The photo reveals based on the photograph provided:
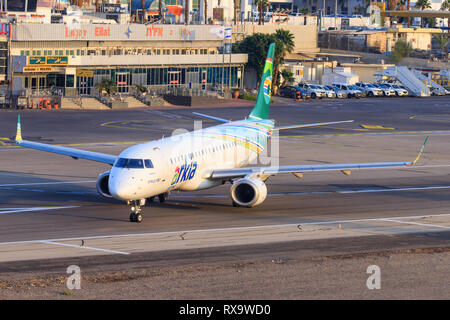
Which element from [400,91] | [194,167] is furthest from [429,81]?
[194,167]

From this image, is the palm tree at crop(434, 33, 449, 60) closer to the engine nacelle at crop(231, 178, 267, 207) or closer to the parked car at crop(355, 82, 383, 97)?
the parked car at crop(355, 82, 383, 97)

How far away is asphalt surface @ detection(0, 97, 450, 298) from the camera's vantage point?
112ft

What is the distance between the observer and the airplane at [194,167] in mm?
38531

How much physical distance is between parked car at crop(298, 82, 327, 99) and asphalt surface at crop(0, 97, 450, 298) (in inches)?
1829

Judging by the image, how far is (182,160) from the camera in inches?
1633

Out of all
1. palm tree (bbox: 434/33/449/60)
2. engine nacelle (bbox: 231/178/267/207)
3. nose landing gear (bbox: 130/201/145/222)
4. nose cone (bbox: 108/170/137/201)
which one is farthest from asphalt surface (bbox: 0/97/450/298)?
palm tree (bbox: 434/33/449/60)

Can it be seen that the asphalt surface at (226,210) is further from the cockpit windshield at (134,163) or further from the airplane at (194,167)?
the cockpit windshield at (134,163)

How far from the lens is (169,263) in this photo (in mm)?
31828

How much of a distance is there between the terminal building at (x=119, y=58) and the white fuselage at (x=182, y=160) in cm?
6167

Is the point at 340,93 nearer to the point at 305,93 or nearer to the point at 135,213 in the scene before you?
the point at 305,93

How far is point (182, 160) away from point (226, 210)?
4.67 m

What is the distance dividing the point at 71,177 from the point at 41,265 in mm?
Result: 24384

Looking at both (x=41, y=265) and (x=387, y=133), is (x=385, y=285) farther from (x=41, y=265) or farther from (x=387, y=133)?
(x=387, y=133)

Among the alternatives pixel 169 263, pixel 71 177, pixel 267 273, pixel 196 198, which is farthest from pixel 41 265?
pixel 71 177
